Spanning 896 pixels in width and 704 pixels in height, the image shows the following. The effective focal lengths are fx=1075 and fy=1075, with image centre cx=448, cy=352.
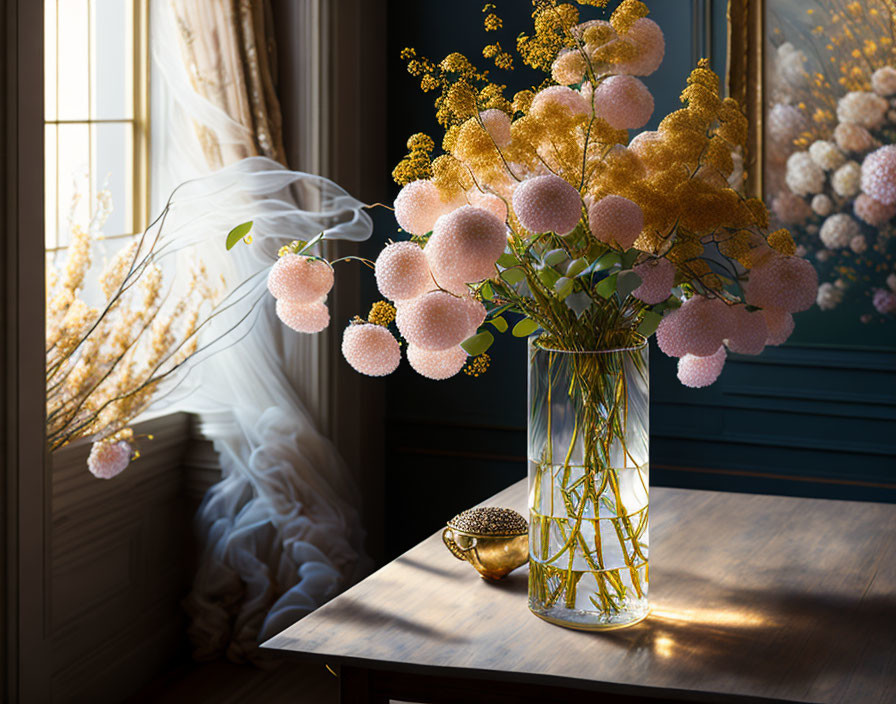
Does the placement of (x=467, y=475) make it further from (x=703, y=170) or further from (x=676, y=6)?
(x=703, y=170)

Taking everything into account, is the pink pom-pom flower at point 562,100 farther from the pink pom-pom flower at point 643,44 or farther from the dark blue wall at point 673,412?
the dark blue wall at point 673,412

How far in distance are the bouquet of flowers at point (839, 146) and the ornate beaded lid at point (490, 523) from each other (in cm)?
197

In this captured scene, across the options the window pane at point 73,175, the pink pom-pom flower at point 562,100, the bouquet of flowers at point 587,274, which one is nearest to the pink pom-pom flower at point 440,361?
the bouquet of flowers at point 587,274

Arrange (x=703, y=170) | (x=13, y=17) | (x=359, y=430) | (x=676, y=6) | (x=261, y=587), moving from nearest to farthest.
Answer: (x=703, y=170), (x=13, y=17), (x=261, y=587), (x=676, y=6), (x=359, y=430)

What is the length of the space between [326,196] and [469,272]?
7.35 ft

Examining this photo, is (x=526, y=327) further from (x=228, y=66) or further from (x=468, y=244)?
(x=228, y=66)

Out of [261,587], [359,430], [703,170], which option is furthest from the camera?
[359,430]

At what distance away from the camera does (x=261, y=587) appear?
3.21m

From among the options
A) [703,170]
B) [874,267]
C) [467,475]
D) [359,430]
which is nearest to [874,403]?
[874,267]

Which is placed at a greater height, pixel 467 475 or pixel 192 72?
pixel 192 72

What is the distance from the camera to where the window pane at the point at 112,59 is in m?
3.17

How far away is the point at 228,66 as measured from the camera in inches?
128

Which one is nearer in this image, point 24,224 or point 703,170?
point 703,170

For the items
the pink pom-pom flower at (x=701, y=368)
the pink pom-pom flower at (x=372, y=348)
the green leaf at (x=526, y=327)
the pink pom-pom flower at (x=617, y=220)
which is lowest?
the pink pom-pom flower at (x=701, y=368)
